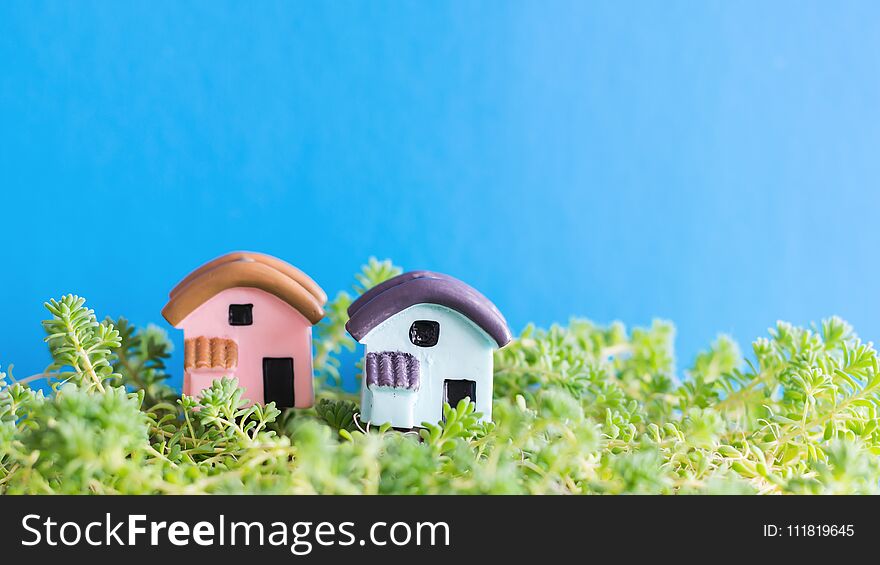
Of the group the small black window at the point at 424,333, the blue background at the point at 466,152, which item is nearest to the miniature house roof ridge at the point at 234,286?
the small black window at the point at 424,333

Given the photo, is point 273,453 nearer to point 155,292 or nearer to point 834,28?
point 155,292

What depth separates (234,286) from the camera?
0.92m

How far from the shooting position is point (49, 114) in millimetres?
1286

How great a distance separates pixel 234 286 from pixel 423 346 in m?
0.24

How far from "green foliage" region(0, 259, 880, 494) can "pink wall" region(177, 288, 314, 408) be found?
0.13ft

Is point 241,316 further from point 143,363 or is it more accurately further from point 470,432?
point 470,432

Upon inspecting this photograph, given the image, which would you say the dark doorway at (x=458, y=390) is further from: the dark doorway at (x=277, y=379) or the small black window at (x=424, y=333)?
the dark doorway at (x=277, y=379)

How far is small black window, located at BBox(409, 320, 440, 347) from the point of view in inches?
35.3

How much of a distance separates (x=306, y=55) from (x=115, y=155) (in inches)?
15.0

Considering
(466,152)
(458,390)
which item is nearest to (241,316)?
(458,390)

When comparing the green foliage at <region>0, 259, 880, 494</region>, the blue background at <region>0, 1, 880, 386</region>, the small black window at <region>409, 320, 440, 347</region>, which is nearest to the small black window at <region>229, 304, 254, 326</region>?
the green foliage at <region>0, 259, 880, 494</region>

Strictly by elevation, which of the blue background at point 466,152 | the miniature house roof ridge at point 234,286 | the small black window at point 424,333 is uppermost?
the blue background at point 466,152

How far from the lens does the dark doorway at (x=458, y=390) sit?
906 mm
